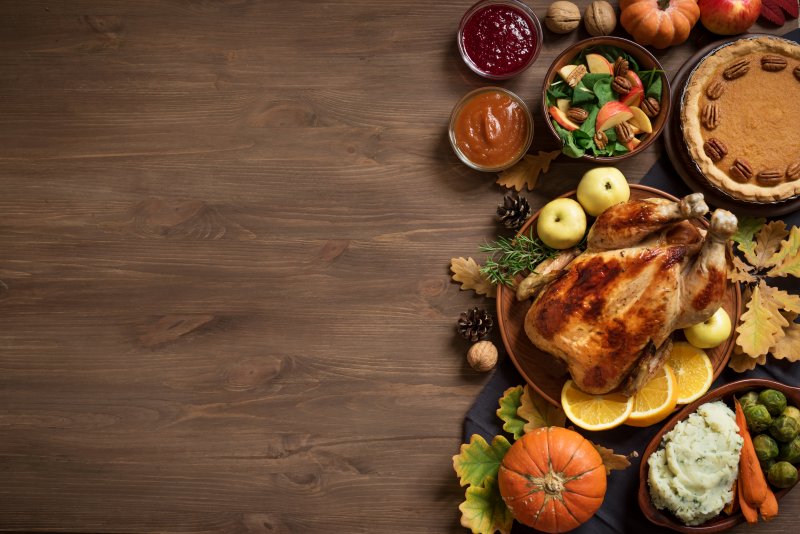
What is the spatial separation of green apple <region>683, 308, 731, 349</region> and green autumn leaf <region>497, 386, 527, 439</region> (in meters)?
0.64

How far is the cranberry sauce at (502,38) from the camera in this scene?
2.52 metres

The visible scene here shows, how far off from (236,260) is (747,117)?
2.01 metres

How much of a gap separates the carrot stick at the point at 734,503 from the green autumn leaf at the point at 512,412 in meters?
0.73

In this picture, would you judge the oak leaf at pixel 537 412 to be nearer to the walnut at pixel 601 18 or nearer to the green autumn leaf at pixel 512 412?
the green autumn leaf at pixel 512 412

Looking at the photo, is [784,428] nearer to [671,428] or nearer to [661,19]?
[671,428]

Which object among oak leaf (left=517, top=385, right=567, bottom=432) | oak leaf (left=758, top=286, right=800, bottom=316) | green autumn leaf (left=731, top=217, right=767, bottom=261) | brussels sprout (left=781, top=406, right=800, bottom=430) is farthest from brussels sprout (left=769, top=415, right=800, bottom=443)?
oak leaf (left=517, top=385, right=567, bottom=432)

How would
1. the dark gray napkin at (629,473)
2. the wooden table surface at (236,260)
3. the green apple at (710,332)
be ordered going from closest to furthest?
the green apple at (710,332), the dark gray napkin at (629,473), the wooden table surface at (236,260)

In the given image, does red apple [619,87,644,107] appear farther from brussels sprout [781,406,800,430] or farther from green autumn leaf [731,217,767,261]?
brussels sprout [781,406,800,430]

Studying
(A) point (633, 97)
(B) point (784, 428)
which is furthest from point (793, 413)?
(A) point (633, 97)

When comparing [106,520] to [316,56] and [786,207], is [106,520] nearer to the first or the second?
[316,56]

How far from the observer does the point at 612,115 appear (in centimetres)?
237

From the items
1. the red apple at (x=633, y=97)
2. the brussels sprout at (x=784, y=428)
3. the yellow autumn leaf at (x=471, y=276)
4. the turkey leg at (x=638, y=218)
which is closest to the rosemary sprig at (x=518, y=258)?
the yellow autumn leaf at (x=471, y=276)

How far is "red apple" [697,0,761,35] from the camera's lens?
2.44m

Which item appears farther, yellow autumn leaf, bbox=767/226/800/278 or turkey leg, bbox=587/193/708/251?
yellow autumn leaf, bbox=767/226/800/278
